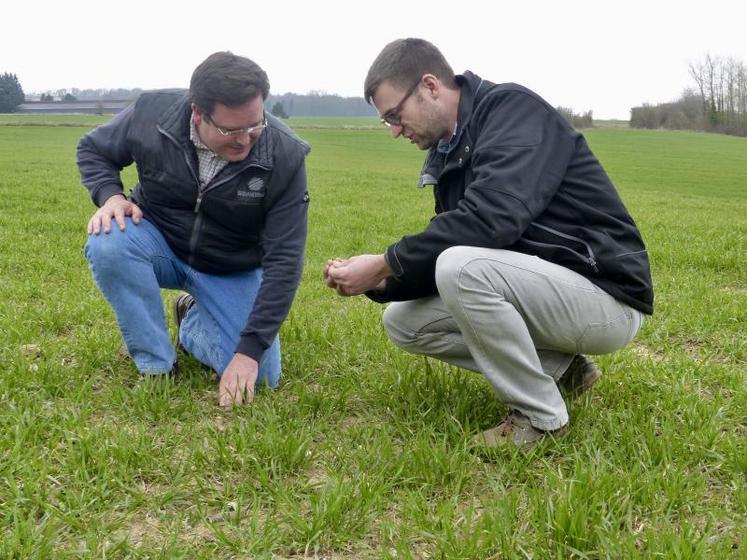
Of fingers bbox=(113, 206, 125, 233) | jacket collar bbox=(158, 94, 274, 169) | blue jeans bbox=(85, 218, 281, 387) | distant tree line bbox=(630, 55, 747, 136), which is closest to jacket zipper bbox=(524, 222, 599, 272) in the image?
jacket collar bbox=(158, 94, 274, 169)

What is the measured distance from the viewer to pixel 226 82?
354 cm

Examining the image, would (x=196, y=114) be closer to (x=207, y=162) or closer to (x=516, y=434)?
(x=207, y=162)

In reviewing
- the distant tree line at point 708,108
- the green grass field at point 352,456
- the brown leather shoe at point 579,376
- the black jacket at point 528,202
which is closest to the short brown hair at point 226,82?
the black jacket at point 528,202

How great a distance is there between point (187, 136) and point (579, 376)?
2.26 metres

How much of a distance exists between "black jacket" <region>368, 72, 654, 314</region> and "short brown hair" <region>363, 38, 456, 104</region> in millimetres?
121

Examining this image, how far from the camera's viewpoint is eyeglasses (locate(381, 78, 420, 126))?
3.24m

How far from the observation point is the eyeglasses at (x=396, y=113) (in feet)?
10.6

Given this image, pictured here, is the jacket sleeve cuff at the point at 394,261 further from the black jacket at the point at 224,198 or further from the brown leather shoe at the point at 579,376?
the brown leather shoe at the point at 579,376

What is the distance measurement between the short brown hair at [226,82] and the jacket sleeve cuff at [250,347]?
109 cm

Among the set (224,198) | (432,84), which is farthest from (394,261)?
(224,198)

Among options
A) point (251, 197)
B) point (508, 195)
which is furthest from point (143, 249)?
point (508, 195)

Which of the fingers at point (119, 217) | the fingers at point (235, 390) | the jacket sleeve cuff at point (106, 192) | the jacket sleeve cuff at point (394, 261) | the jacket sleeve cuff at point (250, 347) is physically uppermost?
the jacket sleeve cuff at point (106, 192)

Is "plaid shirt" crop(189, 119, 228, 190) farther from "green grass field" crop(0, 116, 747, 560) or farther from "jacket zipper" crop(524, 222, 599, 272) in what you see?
"jacket zipper" crop(524, 222, 599, 272)

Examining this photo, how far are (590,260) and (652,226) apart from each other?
8634 mm
